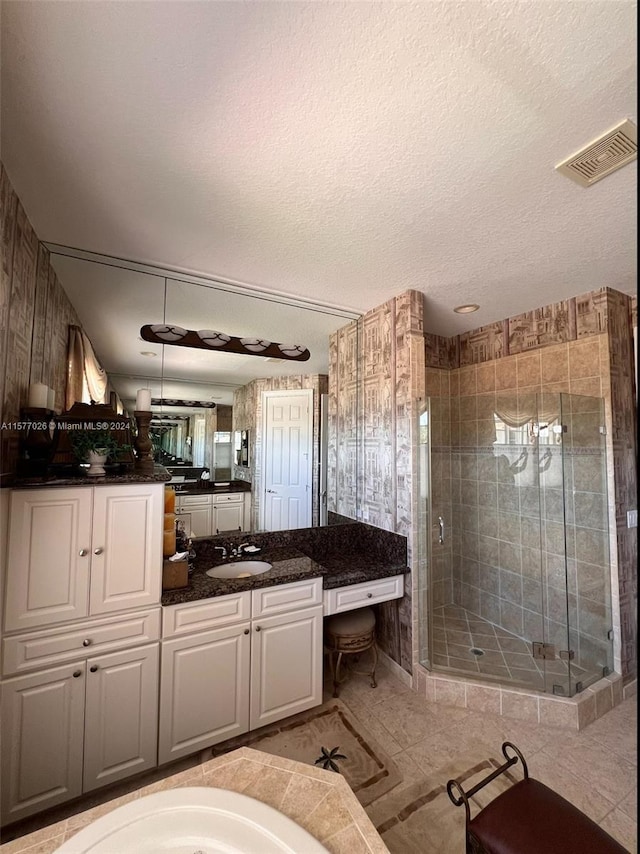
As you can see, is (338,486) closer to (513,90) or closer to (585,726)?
(585,726)

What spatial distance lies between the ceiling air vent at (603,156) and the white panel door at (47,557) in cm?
230

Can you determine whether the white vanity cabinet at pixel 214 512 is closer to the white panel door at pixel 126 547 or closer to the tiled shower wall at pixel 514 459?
the white panel door at pixel 126 547

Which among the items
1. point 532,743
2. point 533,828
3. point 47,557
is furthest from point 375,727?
point 47,557

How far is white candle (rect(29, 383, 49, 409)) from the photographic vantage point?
1.56 metres

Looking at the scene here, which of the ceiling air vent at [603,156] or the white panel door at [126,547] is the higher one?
the ceiling air vent at [603,156]

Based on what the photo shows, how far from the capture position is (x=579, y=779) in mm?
1612

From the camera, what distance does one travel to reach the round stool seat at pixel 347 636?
2.15m

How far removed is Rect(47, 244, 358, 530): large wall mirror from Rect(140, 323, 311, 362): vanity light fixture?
1.1 inches

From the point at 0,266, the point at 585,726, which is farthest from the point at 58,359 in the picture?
the point at 585,726

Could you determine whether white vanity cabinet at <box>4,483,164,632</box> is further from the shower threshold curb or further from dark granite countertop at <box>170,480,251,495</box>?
the shower threshold curb

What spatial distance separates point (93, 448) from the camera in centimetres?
166

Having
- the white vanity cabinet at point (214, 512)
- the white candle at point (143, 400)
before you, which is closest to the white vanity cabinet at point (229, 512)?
the white vanity cabinet at point (214, 512)

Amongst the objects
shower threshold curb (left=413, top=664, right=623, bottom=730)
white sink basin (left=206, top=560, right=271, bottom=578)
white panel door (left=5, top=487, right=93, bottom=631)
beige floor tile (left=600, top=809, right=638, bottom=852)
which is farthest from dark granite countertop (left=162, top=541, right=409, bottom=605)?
beige floor tile (left=600, top=809, right=638, bottom=852)

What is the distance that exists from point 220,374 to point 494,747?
102 inches
